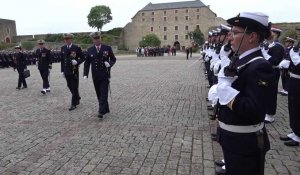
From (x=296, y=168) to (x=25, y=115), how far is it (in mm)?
6978

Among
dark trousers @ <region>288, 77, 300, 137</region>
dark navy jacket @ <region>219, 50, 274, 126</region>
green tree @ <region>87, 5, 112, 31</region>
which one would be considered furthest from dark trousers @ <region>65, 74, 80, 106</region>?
green tree @ <region>87, 5, 112, 31</region>

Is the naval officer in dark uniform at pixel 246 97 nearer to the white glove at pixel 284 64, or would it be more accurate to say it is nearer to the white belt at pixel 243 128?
the white belt at pixel 243 128

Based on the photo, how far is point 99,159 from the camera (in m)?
5.13

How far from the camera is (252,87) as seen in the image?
2473mm

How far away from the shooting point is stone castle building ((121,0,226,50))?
4048 inches

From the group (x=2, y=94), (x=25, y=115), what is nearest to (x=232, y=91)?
(x=25, y=115)

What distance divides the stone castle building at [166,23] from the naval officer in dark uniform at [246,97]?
10090 centimetres

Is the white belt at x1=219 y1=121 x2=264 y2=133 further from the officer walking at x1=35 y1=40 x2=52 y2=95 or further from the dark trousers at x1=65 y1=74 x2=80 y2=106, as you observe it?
the officer walking at x1=35 y1=40 x2=52 y2=95

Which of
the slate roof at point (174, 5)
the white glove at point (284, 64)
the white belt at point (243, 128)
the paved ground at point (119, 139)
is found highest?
the slate roof at point (174, 5)

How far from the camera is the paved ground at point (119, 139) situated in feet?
15.8

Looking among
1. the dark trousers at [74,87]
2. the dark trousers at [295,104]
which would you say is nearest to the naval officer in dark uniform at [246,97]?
the dark trousers at [295,104]

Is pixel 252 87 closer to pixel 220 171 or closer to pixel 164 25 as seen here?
pixel 220 171

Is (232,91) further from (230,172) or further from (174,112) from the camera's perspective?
(174,112)

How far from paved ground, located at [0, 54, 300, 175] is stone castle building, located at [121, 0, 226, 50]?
94.8 meters
